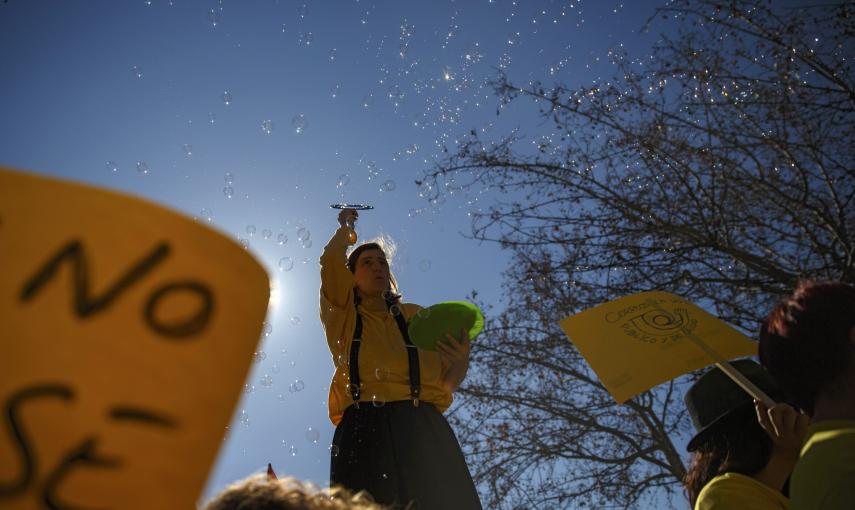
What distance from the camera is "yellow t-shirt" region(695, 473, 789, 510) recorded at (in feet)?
6.59

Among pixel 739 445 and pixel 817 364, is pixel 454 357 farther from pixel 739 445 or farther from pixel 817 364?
pixel 817 364

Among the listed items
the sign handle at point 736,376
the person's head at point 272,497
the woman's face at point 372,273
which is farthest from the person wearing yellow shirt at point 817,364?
the woman's face at point 372,273

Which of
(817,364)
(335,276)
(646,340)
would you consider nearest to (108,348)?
(817,364)

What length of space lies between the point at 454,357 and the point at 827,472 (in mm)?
2087

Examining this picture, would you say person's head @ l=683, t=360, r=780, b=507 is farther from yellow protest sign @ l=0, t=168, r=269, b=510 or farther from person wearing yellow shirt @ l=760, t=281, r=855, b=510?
yellow protest sign @ l=0, t=168, r=269, b=510

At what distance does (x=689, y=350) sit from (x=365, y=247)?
1.92 meters

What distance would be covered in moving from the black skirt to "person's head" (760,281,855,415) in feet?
5.40

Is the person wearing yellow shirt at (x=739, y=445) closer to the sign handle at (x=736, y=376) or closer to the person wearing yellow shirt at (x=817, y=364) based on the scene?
the sign handle at (x=736, y=376)

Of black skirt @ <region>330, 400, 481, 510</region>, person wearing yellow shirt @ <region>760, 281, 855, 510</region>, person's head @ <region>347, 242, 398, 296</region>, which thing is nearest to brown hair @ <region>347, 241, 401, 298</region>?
person's head @ <region>347, 242, 398, 296</region>

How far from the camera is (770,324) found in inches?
73.9

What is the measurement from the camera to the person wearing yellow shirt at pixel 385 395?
3.10 metres

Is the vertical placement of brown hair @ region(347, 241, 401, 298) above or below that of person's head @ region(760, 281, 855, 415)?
above

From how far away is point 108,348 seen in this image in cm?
88

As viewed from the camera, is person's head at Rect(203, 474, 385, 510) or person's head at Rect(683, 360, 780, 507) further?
person's head at Rect(683, 360, 780, 507)
